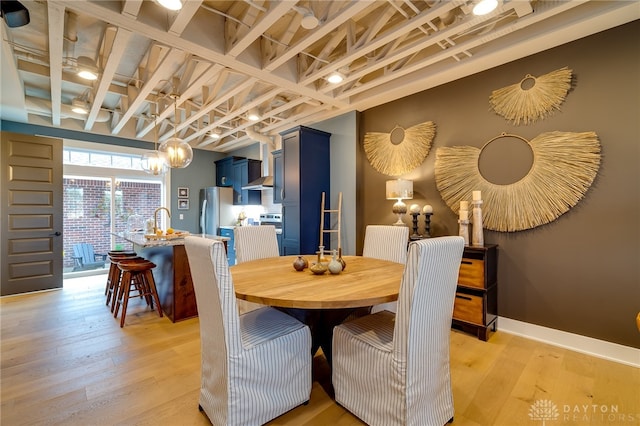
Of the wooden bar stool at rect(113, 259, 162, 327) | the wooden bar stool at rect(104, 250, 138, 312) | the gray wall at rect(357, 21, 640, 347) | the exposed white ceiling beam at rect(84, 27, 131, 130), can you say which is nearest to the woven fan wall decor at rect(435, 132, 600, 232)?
the gray wall at rect(357, 21, 640, 347)

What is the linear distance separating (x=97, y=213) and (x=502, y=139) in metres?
6.60

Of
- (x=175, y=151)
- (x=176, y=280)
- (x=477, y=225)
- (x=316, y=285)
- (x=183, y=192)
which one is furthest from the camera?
(x=183, y=192)

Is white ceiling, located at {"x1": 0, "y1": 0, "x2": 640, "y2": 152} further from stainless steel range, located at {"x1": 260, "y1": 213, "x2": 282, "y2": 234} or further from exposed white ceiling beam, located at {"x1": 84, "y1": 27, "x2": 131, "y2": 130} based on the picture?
stainless steel range, located at {"x1": 260, "y1": 213, "x2": 282, "y2": 234}

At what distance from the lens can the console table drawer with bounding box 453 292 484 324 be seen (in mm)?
2629

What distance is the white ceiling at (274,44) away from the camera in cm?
210

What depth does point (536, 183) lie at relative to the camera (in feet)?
8.57

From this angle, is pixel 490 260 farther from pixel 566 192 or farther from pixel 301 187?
pixel 301 187

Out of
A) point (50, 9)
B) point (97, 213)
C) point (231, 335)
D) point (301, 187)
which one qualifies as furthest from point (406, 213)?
point (97, 213)

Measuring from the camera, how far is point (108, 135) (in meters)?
5.45

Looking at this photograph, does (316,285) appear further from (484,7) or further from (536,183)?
(536,183)

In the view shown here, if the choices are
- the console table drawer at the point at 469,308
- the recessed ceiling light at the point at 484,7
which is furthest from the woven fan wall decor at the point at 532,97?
the console table drawer at the point at 469,308

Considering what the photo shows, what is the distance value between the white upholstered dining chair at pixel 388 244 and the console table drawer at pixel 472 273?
0.67m

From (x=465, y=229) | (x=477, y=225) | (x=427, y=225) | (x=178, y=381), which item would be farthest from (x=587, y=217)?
(x=178, y=381)

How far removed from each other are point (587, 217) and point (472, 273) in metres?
1.02
